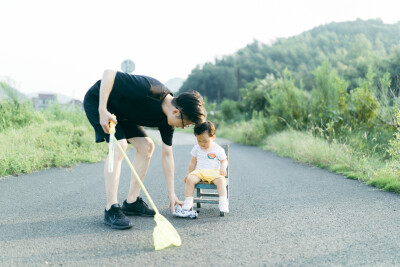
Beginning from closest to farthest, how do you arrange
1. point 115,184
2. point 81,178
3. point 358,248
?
point 358,248 → point 115,184 → point 81,178

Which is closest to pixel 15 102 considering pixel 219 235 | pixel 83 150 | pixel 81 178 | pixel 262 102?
pixel 83 150

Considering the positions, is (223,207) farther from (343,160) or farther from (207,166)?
(343,160)

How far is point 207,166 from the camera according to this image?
4367 millimetres

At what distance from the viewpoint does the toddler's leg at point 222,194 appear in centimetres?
397

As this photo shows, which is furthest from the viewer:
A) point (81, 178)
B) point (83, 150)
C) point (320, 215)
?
point (83, 150)

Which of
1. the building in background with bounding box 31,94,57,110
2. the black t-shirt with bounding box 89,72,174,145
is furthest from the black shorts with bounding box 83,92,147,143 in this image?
the building in background with bounding box 31,94,57,110

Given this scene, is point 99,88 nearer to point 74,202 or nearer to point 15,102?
point 74,202

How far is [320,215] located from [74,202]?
3003mm

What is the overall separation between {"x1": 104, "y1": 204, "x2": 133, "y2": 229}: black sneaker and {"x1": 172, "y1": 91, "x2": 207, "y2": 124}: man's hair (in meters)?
1.12

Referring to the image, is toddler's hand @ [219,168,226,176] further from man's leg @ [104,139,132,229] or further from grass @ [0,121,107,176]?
grass @ [0,121,107,176]

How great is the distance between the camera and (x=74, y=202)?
4711 millimetres

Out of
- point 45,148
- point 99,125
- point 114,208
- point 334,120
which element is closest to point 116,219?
point 114,208

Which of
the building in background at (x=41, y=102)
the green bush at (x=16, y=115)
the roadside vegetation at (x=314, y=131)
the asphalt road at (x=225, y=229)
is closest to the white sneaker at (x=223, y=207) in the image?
the asphalt road at (x=225, y=229)

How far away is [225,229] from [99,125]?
1593 mm
